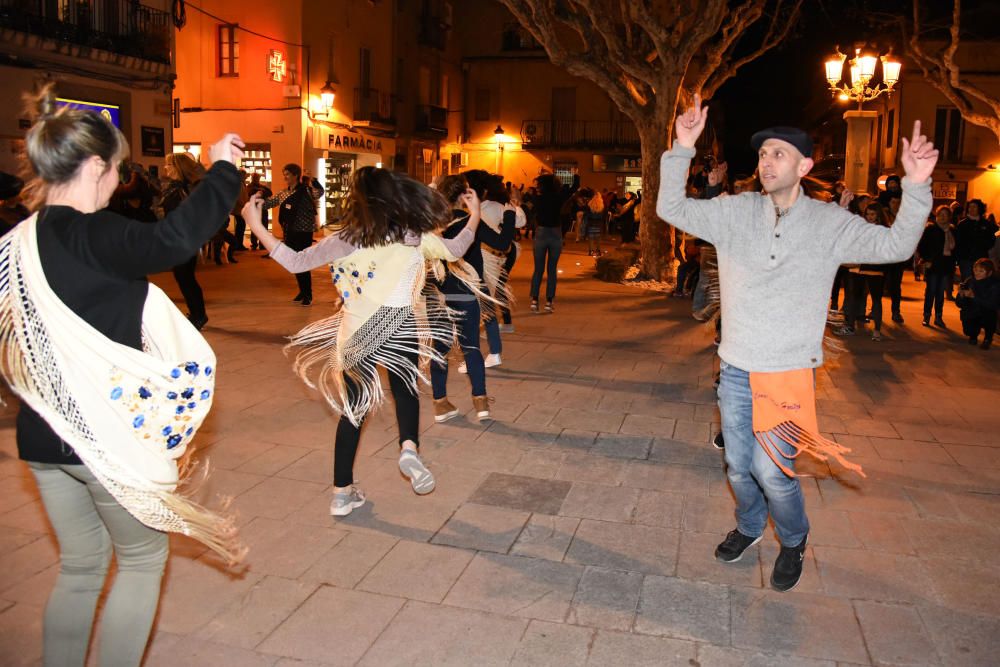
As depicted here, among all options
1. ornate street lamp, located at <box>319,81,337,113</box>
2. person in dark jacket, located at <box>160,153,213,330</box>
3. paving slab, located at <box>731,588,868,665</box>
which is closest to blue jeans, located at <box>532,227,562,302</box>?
person in dark jacket, located at <box>160,153,213,330</box>

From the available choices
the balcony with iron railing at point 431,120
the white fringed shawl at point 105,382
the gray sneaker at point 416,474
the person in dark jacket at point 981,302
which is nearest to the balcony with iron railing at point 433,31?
the balcony with iron railing at point 431,120

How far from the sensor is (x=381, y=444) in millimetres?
5898

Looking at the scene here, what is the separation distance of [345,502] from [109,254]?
8.02 ft

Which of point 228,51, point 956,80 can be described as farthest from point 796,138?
point 228,51

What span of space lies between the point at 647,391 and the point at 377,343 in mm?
3692

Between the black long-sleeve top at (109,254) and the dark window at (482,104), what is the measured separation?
38642 millimetres

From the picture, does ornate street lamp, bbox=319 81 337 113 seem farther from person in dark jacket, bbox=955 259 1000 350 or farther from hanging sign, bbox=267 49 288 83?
person in dark jacket, bbox=955 259 1000 350

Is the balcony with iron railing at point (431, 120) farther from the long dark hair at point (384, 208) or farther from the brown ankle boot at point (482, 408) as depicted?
the long dark hair at point (384, 208)

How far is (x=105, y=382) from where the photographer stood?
255 centimetres

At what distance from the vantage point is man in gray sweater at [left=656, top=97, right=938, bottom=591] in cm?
361

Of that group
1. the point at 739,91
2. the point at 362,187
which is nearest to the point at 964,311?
the point at 362,187

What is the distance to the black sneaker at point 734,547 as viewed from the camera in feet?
13.6

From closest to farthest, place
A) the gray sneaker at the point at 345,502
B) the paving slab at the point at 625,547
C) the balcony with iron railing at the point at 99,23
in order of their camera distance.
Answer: the paving slab at the point at 625,547, the gray sneaker at the point at 345,502, the balcony with iron railing at the point at 99,23

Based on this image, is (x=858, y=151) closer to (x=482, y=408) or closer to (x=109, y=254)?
(x=482, y=408)
